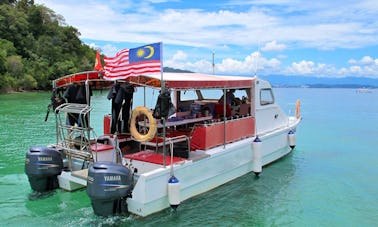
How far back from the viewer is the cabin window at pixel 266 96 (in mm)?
11227

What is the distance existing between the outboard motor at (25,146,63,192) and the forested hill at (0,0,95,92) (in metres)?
50.0

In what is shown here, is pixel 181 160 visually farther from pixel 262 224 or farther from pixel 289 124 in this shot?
pixel 289 124

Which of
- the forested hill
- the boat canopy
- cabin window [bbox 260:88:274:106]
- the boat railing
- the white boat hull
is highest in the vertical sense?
the forested hill

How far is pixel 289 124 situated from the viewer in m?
13.0

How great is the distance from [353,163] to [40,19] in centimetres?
8527

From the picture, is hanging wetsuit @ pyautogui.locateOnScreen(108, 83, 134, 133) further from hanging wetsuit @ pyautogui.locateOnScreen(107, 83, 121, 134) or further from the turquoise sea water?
the turquoise sea water

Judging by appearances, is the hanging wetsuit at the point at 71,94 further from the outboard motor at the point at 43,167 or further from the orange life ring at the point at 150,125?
the orange life ring at the point at 150,125

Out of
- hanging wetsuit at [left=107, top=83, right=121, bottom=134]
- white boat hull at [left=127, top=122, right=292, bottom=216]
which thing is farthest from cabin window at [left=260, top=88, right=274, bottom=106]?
hanging wetsuit at [left=107, top=83, right=121, bottom=134]

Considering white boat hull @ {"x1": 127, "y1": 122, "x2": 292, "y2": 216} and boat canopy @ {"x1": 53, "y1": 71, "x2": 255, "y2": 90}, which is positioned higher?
boat canopy @ {"x1": 53, "y1": 71, "x2": 255, "y2": 90}

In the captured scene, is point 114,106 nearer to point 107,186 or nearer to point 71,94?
point 71,94

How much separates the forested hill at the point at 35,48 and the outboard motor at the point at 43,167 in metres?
50.0

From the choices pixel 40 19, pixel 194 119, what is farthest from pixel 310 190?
pixel 40 19

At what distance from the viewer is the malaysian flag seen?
6.98m

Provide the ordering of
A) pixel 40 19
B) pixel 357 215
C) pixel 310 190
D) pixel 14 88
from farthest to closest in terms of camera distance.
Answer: pixel 40 19 < pixel 14 88 < pixel 310 190 < pixel 357 215
